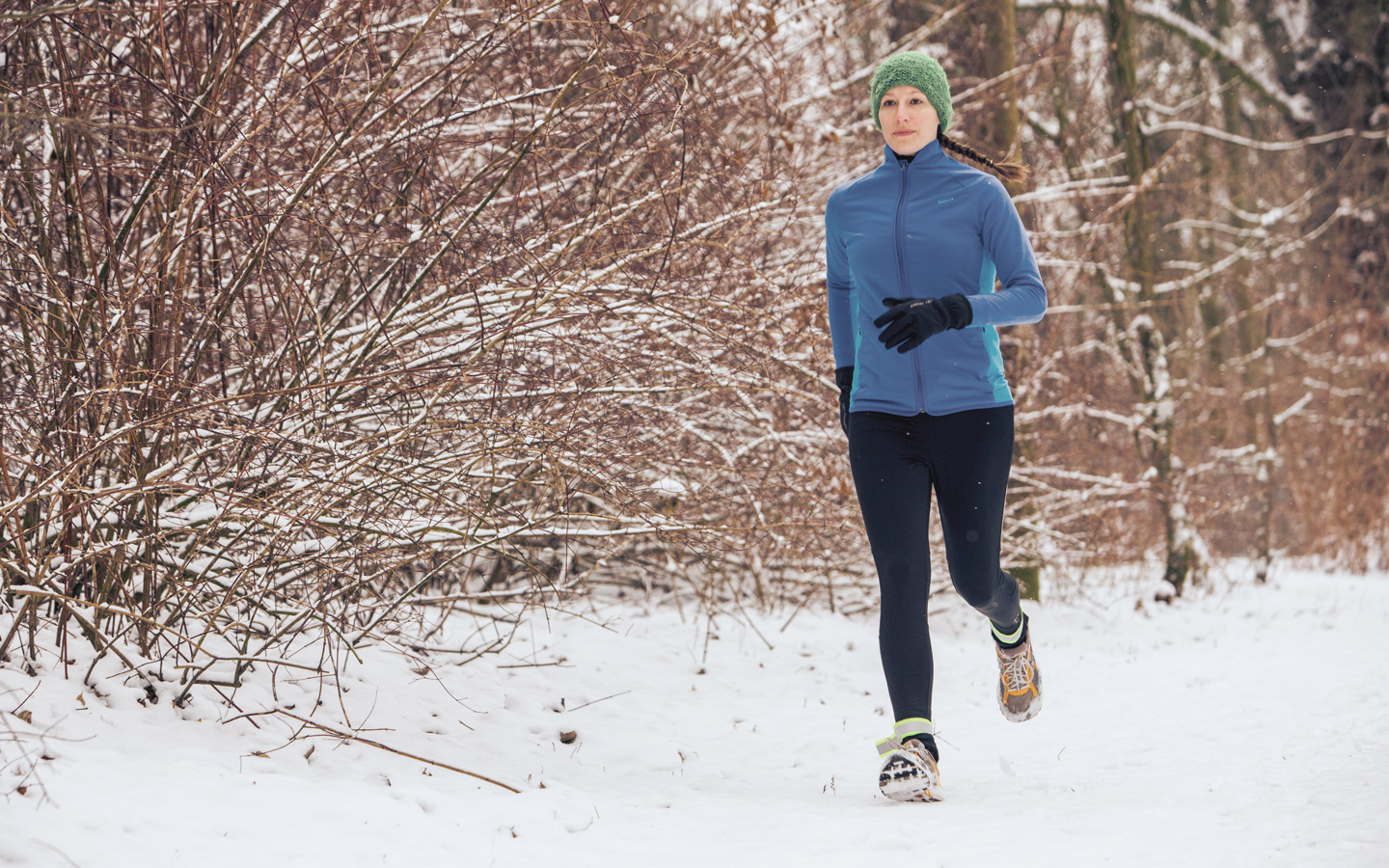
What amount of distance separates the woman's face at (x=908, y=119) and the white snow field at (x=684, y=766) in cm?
191

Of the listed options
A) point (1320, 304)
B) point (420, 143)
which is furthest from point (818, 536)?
point (1320, 304)

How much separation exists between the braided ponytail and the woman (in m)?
0.14

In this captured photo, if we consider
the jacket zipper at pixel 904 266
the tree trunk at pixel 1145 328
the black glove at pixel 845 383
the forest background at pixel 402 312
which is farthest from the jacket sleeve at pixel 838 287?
the tree trunk at pixel 1145 328

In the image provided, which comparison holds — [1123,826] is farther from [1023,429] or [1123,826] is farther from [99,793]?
[1023,429]

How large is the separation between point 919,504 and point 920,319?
584mm

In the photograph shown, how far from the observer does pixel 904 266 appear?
123 inches

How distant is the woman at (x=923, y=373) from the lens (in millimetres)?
3043

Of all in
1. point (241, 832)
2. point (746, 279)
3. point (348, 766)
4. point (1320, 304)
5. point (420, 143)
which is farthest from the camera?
point (1320, 304)

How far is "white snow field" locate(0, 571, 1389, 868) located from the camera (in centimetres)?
235

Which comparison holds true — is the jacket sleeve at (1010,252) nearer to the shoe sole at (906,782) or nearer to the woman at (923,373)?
the woman at (923,373)

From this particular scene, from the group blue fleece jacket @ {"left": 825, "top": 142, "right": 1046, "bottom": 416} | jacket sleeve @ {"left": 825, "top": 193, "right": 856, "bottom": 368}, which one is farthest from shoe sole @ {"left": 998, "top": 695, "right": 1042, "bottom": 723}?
jacket sleeve @ {"left": 825, "top": 193, "right": 856, "bottom": 368}

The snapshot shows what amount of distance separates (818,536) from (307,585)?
3162mm

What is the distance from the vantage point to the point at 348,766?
9.65ft

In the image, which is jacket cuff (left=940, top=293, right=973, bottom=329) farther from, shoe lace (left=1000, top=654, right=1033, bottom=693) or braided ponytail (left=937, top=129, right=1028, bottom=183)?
shoe lace (left=1000, top=654, right=1033, bottom=693)
